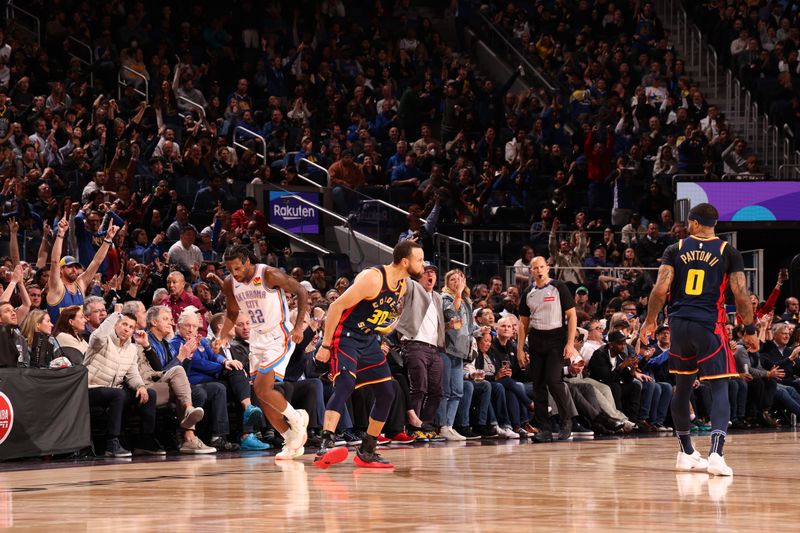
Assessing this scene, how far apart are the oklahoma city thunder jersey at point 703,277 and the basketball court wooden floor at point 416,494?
119cm

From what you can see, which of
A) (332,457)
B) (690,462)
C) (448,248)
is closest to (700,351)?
(690,462)

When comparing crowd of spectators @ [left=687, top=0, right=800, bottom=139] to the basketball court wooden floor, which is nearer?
the basketball court wooden floor

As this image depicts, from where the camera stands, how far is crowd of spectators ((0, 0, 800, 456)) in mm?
12672

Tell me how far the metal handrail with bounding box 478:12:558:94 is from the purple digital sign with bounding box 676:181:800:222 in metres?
5.79

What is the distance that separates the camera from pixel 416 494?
7.74 m

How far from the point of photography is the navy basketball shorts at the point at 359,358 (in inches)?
391

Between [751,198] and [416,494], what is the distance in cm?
1491

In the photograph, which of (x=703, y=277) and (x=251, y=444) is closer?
(x=703, y=277)

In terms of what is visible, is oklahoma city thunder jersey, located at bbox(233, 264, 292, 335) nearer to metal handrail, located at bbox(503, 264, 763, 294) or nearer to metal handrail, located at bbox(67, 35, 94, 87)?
metal handrail, located at bbox(503, 264, 763, 294)

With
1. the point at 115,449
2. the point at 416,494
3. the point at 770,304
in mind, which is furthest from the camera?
the point at 770,304

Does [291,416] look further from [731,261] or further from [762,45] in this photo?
[762,45]

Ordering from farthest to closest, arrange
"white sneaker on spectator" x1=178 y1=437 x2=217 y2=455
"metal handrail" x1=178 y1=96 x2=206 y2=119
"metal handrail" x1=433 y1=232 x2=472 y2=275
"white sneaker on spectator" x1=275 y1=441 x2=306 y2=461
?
"metal handrail" x1=178 y1=96 x2=206 y2=119 < "metal handrail" x1=433 y1=232 x2=472 y2=275 < "white sneaker on spectator" x1=178 y1=437 x2=217 y2=455 < "white sneaker on spectator" x1=275 y1=441 x2=306 y2=461

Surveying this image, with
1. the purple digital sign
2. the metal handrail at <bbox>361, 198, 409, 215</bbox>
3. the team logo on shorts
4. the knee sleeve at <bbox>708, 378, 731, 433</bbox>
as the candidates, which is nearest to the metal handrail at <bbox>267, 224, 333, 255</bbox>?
the metal handrail at <bbox>361, 198, 409, 215</bbox>

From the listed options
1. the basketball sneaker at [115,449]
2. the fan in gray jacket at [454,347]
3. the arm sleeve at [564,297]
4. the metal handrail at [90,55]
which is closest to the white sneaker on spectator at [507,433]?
the fan in gray jacket at [454,347]
